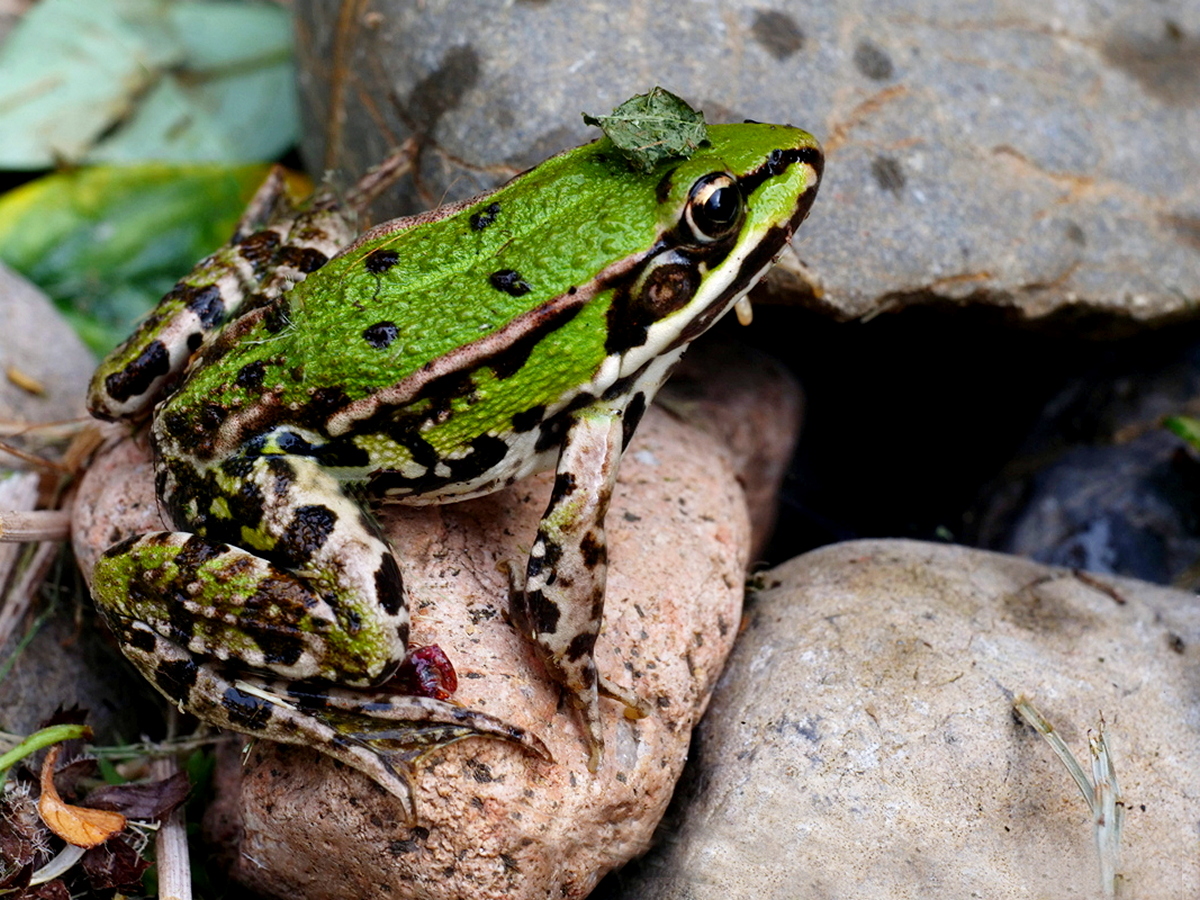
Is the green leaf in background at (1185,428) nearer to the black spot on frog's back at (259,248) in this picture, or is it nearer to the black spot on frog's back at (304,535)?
the black spot on frog's back at (304,535)

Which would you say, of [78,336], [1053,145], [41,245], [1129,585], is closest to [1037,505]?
[1129,585]

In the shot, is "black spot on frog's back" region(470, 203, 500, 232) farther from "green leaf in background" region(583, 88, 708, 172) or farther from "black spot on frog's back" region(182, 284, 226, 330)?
"black spot on frog's back" region(182, 284, 226, 330)

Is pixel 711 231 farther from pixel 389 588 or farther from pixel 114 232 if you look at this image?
pixel 114 232

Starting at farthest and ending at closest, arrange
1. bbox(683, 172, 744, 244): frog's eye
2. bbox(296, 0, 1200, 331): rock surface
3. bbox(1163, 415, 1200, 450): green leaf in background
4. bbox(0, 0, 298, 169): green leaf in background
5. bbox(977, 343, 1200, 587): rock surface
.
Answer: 1. bbox(0, 0, 298, 169): green leaf in background
2. bbox(977, 343, 1200, 587): rock surface
3. bbox(1163, 415, 1200, 450): green leaf in background
4. bbox(296, 0, 1200, 331): rock surface
5. bbox(683, 172, 744, 244): frog's eye

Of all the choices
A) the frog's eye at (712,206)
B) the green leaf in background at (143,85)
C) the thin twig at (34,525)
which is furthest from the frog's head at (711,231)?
the green leaf in background at (143,85)

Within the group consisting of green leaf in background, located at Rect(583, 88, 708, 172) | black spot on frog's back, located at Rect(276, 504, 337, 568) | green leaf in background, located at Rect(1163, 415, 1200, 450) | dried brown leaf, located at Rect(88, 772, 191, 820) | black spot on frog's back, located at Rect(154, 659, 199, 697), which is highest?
green leaf in background, located at Rect(583, 88, 708, 172)

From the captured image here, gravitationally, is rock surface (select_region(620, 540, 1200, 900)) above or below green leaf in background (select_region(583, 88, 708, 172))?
below

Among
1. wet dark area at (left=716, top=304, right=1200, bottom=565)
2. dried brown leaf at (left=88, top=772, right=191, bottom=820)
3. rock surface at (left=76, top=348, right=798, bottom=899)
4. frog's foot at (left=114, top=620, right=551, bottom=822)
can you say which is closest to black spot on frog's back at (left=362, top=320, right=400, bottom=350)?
rock surface at (left=76, top=348, right=798, bottom=899)
